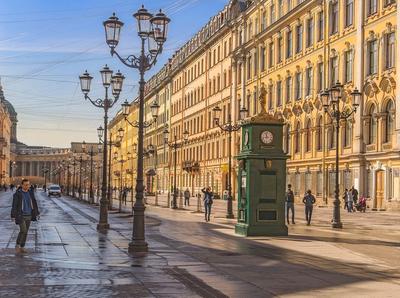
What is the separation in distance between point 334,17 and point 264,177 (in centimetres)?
3476

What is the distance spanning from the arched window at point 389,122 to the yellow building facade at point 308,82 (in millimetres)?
64

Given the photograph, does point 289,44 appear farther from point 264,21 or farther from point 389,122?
point 389,122

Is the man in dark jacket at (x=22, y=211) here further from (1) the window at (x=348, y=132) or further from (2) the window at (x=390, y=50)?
(1) the window at (x=348, y=132)

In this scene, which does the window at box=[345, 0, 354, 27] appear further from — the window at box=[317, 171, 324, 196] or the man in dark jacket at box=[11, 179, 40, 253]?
the man in dark jacket at box=[11, 179, 40, 253]

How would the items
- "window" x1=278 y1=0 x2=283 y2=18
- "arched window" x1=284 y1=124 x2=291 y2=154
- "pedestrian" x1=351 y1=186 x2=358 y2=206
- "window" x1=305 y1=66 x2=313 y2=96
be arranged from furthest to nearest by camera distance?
"window" x1=278 y1=0 x2=283 y2=18
"arched window" x1=284 y1=124 x2=291 y2=154
"window" x1=305 y1=66 x2=313 y2=96
"pedestrian" x1=351 y1=186 x2=358 y2=206

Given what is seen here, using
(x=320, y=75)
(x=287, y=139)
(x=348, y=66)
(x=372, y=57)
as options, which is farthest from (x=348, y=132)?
(x=287, y=139)

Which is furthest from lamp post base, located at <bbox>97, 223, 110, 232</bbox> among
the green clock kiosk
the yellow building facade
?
the yellow building facade

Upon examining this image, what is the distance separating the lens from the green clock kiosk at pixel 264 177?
23.5 metres

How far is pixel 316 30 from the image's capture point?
58.6 metres

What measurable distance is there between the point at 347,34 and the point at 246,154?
3179 centimetres

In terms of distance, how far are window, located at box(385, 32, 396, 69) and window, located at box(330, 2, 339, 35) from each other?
26.7 ft

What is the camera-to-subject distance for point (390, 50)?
46938 millimetres

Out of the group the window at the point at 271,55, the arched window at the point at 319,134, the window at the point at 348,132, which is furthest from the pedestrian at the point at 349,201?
the window at the point at 271,55

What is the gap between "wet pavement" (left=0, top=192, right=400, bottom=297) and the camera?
38.9ft
